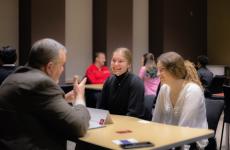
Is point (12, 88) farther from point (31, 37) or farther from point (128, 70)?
point (31, 37)

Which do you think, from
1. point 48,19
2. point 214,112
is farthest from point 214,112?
point 48,19

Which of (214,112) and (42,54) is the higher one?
(42,54)

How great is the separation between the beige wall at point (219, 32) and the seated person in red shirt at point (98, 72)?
444 cm

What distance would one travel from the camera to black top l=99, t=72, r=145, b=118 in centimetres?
344

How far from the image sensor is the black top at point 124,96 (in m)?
3.44

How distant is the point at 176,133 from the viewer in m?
2.50

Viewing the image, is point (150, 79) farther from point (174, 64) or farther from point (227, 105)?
point (174, 64)

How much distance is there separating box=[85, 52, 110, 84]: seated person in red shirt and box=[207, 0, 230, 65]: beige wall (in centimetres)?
444

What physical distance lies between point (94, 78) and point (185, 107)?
4.51 meters

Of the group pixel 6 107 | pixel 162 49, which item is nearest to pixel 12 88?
pixel 6 107

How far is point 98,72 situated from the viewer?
295 inches

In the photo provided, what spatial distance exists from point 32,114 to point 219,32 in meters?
9.37

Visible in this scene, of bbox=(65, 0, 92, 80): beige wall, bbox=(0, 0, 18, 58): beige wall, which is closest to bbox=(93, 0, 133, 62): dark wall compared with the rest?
bbox=(65, 0, 92, 80): beige wall

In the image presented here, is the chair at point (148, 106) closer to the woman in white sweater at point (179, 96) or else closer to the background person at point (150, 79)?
the woman in white sweater at point (179, 96)
